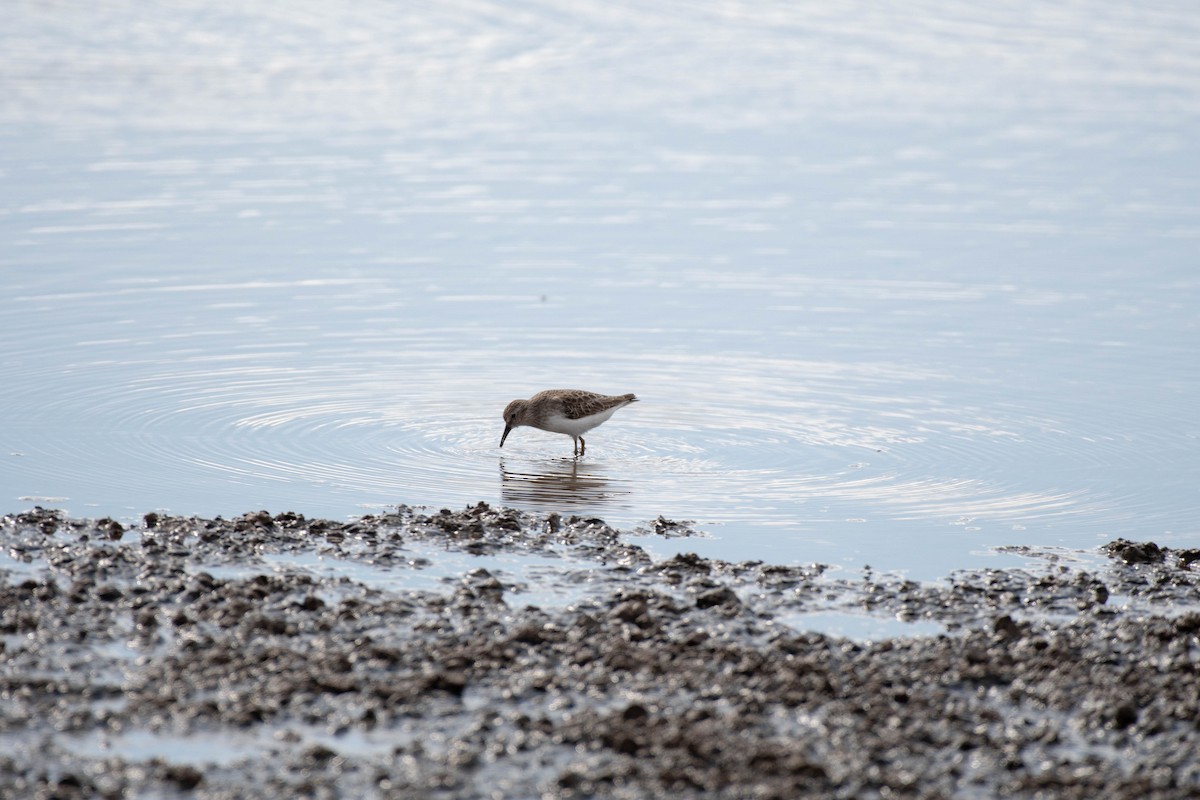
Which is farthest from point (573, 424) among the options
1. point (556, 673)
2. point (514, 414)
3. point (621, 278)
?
point (621, 278)

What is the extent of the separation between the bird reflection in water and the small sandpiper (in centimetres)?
36

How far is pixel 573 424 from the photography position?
631 inches

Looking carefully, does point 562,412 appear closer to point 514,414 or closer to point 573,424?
point 573,424

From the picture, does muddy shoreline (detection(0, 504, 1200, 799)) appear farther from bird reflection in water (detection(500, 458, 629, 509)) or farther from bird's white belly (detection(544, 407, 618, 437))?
bird's white belly (detection(544, 407, 618, 437))

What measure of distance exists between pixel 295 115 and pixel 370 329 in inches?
584

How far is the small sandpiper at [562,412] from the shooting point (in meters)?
16.0

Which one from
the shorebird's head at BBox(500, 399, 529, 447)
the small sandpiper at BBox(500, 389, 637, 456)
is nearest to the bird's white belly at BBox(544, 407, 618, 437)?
the small sandpiper at BBox(500, 389, 637, 456)

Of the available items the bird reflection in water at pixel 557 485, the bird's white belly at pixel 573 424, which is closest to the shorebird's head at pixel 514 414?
the bird's white belly at pixel 573 424

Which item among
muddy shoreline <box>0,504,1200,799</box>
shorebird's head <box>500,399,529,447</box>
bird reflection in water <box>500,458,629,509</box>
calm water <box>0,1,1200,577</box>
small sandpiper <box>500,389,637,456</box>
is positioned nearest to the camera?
muddy shoreline <box>0,504,1200,799</box>

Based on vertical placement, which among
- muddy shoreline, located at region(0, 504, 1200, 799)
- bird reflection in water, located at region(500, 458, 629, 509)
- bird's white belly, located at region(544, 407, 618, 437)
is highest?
bird's white belly, located at region(544, 407, 618, 437)

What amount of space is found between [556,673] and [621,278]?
14.2 m

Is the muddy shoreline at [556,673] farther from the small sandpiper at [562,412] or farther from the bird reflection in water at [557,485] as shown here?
the small sandpiper at [562,412]

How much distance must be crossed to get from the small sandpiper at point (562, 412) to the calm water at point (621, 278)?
0.34 metres

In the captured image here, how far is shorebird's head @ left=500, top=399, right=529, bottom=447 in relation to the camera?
1609cm
